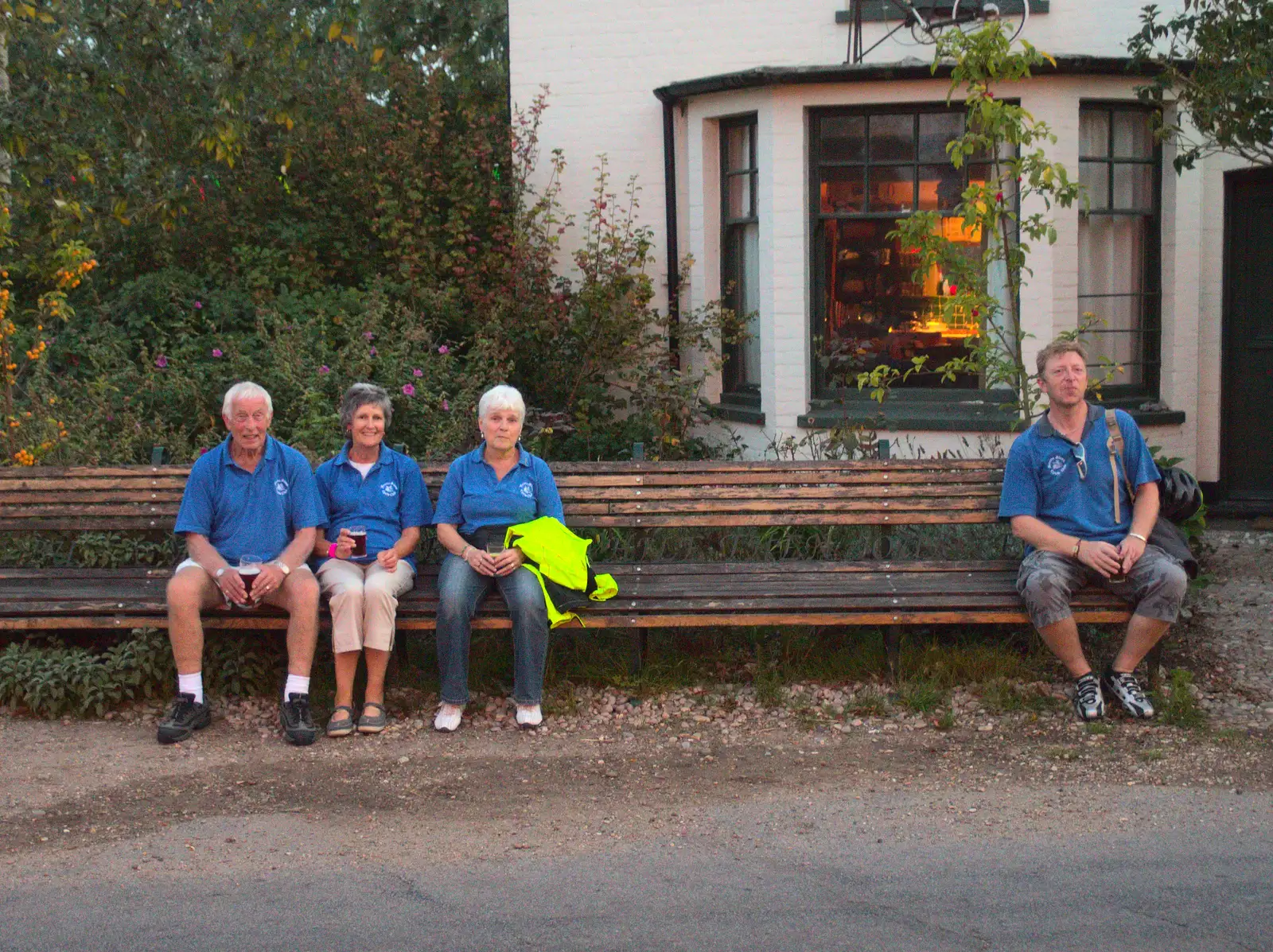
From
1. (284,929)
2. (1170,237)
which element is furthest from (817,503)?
(1170,237)

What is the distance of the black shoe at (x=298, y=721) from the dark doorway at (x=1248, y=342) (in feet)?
21.5

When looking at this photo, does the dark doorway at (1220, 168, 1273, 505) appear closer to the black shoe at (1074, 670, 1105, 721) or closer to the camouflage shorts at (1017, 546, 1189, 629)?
the camouflage shorts at (1017, 546, 1189, 629)

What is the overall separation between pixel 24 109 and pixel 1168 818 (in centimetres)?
600

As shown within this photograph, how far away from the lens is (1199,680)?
19.8 feet

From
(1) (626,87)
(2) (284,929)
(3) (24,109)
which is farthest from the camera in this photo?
(1) (626,87)

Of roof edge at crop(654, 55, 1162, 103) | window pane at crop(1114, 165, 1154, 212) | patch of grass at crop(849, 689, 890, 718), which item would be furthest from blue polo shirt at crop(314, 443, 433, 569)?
window pane at crop(1114, 165, 1154, 212)

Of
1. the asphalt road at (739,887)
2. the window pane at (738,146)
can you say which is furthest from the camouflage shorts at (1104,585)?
the window pane at (738,146)

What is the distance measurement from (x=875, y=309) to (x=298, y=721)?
541cm

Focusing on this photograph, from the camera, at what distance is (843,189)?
9.57m

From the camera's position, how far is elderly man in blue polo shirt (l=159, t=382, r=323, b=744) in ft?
18.3

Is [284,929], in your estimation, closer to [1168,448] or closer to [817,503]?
[817,503]

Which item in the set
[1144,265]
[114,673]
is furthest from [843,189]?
[114,673]

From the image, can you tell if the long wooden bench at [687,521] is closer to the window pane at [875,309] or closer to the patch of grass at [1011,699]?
the patch of grass at [1011,699]

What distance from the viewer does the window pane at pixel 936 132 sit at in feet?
30.9
